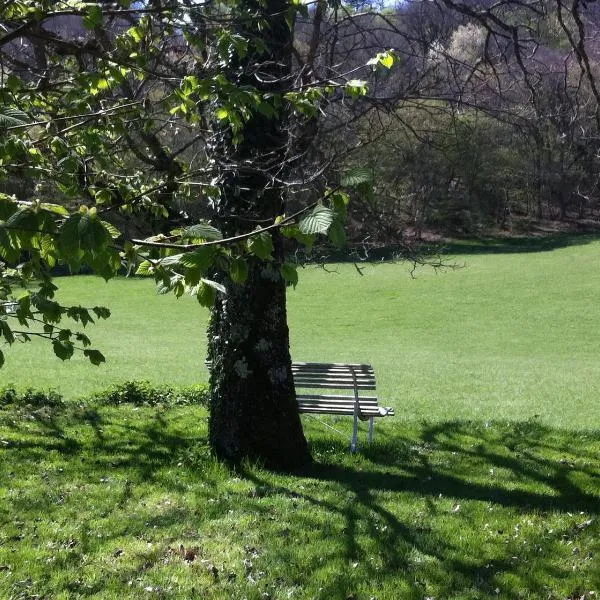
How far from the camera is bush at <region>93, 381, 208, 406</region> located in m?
9.59

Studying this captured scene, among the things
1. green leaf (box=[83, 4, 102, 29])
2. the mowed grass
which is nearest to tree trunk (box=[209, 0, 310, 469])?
the mowed grass

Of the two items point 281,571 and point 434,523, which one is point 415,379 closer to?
point 434,523

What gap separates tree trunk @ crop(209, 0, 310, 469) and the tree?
0.01 meters

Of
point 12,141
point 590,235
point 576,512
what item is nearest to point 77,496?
point 12,141

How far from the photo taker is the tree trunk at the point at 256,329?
608cm

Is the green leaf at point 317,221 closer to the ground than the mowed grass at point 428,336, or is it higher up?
higher up

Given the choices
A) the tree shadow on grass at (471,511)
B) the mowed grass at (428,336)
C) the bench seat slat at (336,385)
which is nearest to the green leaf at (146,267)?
the tree shadow on grass at (471,511)

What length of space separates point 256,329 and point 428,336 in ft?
61.2

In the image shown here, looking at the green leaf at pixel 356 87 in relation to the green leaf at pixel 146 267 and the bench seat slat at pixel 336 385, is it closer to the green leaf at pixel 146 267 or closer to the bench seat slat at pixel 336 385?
the green leaf at pixel 146 267

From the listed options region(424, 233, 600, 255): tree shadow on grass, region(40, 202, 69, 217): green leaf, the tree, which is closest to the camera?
region(40, 202, 69, 217): green leaf

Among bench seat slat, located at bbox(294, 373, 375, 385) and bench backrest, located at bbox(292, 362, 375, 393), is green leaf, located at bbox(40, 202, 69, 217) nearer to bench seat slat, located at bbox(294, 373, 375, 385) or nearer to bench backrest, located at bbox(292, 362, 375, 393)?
bench backrest, located at bbox(292, 362, 375, 393)

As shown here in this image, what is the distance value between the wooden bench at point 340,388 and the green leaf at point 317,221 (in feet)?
16.1

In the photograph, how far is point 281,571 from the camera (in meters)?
4.02

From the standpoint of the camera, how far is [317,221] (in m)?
2.14
